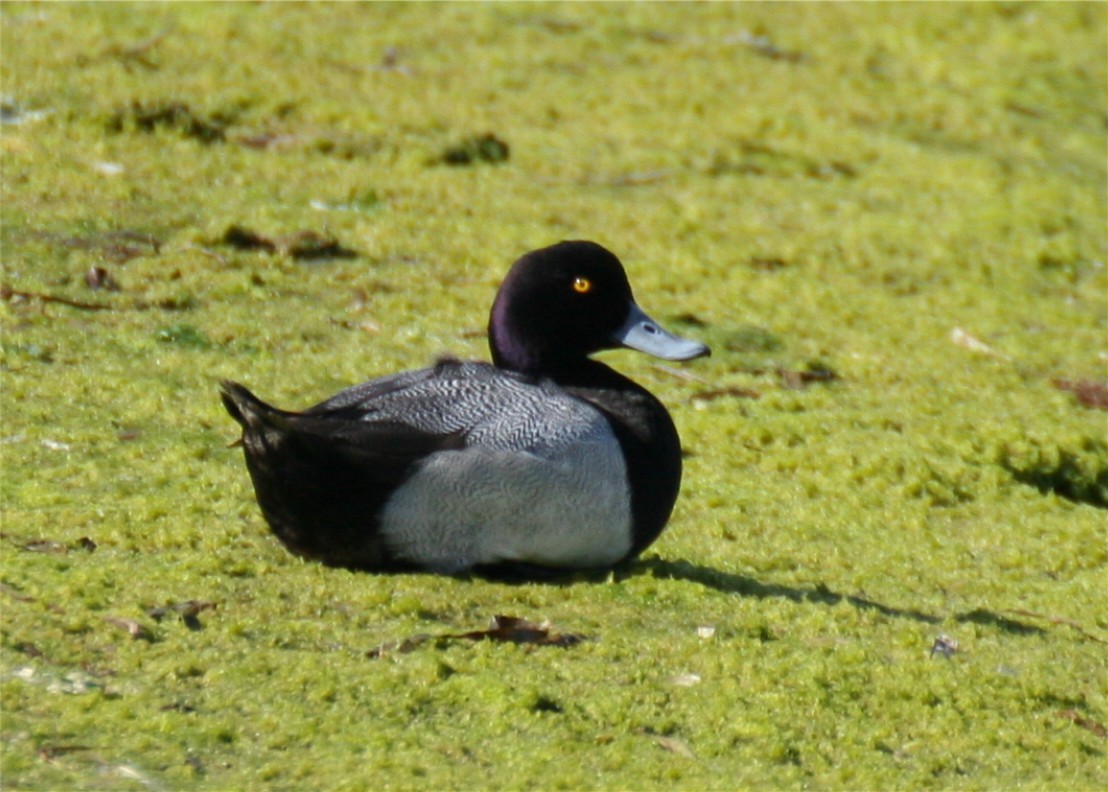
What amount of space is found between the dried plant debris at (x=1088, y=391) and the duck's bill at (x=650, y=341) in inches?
92.7

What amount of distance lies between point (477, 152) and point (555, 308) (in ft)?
13.0

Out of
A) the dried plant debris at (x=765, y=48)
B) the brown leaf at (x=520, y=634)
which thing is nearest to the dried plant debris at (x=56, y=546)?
the brown leaf at (x=520, y=634)

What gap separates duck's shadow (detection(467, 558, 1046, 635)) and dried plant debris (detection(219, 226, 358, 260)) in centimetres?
308

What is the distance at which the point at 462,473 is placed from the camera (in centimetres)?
464

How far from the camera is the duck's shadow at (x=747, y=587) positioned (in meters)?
4.81

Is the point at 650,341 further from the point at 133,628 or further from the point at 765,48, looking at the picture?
the point at 765,48

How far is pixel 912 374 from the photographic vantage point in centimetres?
727

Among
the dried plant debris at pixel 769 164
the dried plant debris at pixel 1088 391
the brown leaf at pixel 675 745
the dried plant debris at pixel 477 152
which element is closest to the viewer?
the brown leaf at pixel 675 745

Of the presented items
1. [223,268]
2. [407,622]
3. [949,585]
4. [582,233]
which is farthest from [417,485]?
[582,233]

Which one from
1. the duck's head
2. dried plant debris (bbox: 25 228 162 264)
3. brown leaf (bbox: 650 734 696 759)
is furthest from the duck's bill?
dried plant debris (bbox: 25 228 162 264)

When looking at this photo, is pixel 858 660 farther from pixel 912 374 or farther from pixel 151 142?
pixel 151 142

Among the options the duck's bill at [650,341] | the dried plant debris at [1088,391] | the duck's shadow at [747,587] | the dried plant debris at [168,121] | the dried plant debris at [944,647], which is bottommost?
the dried plant debris at [1088,391]

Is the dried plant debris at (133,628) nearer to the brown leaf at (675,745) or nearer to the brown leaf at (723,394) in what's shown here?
the brown leaf at (675,745)

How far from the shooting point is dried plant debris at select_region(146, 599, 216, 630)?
13.6 ft
